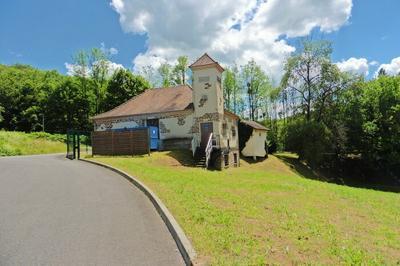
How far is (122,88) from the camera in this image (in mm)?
50625

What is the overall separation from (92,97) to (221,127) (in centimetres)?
3644

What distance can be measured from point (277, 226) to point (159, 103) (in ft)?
79.0

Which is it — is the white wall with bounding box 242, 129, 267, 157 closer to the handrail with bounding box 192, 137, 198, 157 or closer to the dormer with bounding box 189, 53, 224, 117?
the dormer with bounding box 189, 53, 224, 117

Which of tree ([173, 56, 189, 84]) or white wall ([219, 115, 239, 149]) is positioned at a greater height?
tree ([173, 56, 189, 84])

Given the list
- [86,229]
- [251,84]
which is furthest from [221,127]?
[251,84]

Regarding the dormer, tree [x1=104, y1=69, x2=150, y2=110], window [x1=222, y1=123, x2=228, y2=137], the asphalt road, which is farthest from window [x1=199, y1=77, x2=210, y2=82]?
tree [x1=104, y1=69, x2=150, y2=110]

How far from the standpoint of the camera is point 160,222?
26.2 ft

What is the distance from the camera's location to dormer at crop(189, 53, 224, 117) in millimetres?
27159

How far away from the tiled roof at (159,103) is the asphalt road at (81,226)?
1692cm

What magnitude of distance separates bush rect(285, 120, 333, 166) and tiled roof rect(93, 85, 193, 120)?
46.9ft

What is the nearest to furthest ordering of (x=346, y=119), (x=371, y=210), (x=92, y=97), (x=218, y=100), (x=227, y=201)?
(x=227, y=201)
(x=371, y=210)
(x=218, y=100)
(x=346, y=119)
(x=92, y=97)

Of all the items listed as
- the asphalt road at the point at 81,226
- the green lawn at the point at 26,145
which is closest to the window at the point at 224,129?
the asphalt road at the point at 81,226

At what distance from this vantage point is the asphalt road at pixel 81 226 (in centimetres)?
585

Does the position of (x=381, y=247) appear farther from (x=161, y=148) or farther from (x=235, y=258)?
(x=161, y=148)
